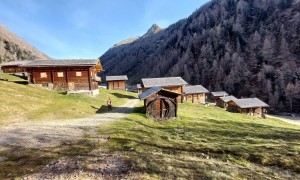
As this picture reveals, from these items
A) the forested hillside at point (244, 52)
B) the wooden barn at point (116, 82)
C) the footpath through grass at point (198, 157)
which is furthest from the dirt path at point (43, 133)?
the forested hillside at point (244, 52)

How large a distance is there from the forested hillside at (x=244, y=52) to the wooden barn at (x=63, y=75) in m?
76.2

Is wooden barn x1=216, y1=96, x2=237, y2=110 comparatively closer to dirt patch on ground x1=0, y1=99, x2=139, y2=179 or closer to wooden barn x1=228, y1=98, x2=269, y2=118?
wooden barn x1=228, y1=98, x2=269, y2=118

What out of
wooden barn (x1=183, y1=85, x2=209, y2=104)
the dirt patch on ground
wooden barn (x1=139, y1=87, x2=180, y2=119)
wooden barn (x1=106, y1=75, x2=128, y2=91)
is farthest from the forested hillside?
the dirt patch on ground

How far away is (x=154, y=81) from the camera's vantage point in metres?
61.1

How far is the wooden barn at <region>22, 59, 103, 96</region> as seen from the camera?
144 ft

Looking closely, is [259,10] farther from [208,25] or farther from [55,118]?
[55,118]

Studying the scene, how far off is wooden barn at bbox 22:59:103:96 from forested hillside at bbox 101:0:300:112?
7616cm

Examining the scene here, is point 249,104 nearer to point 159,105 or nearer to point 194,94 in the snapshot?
point 194,94

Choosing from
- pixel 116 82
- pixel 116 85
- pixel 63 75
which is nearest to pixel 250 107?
pixel 116 85

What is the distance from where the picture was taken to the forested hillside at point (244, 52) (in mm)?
111150

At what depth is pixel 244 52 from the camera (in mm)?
144500

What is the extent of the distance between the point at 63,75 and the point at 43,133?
2663 cm

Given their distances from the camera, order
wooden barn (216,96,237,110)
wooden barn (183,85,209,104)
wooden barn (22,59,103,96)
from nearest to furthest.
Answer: wooden barn (22,59,103,96)
wooden barn (183,85,209,104)
wooden barn (216,96,237,110)

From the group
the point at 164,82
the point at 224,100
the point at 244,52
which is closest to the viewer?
the point at 164,82
